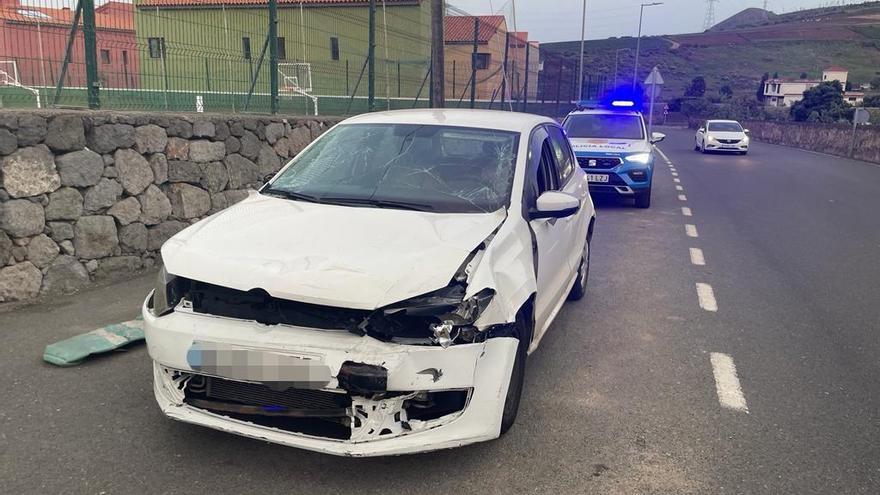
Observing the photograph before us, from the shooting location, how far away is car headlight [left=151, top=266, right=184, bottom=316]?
3355 millimetres

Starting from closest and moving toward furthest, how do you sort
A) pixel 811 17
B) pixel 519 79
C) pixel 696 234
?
pixel 696 234, pixel 519 79, pixel 811 17

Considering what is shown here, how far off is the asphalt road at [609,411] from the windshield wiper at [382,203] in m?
1.29

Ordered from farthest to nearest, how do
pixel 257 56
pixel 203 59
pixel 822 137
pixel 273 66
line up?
pixel 822 137, pixel 257 56, pixel 273 66, pixel 203 59

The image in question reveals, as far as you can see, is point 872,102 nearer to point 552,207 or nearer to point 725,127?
point 725,127

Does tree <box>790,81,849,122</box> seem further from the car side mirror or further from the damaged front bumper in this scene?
the damaged front bumper

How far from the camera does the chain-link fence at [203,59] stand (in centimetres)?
689

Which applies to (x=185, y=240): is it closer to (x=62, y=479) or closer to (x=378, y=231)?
(x=378, y=231)

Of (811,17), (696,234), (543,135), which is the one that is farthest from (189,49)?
(811,17)

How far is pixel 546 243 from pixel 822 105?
5246cm

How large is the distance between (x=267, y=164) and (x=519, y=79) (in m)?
20.6

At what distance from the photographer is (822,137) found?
111ft

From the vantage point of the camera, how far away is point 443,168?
14.7 feet

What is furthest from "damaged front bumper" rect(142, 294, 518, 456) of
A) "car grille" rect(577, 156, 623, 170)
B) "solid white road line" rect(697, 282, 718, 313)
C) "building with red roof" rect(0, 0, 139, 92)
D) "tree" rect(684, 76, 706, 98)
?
"tree" rect(684, 76, 706, 98)

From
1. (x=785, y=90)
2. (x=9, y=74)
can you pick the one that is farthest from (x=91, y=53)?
(x=785, y=90)
